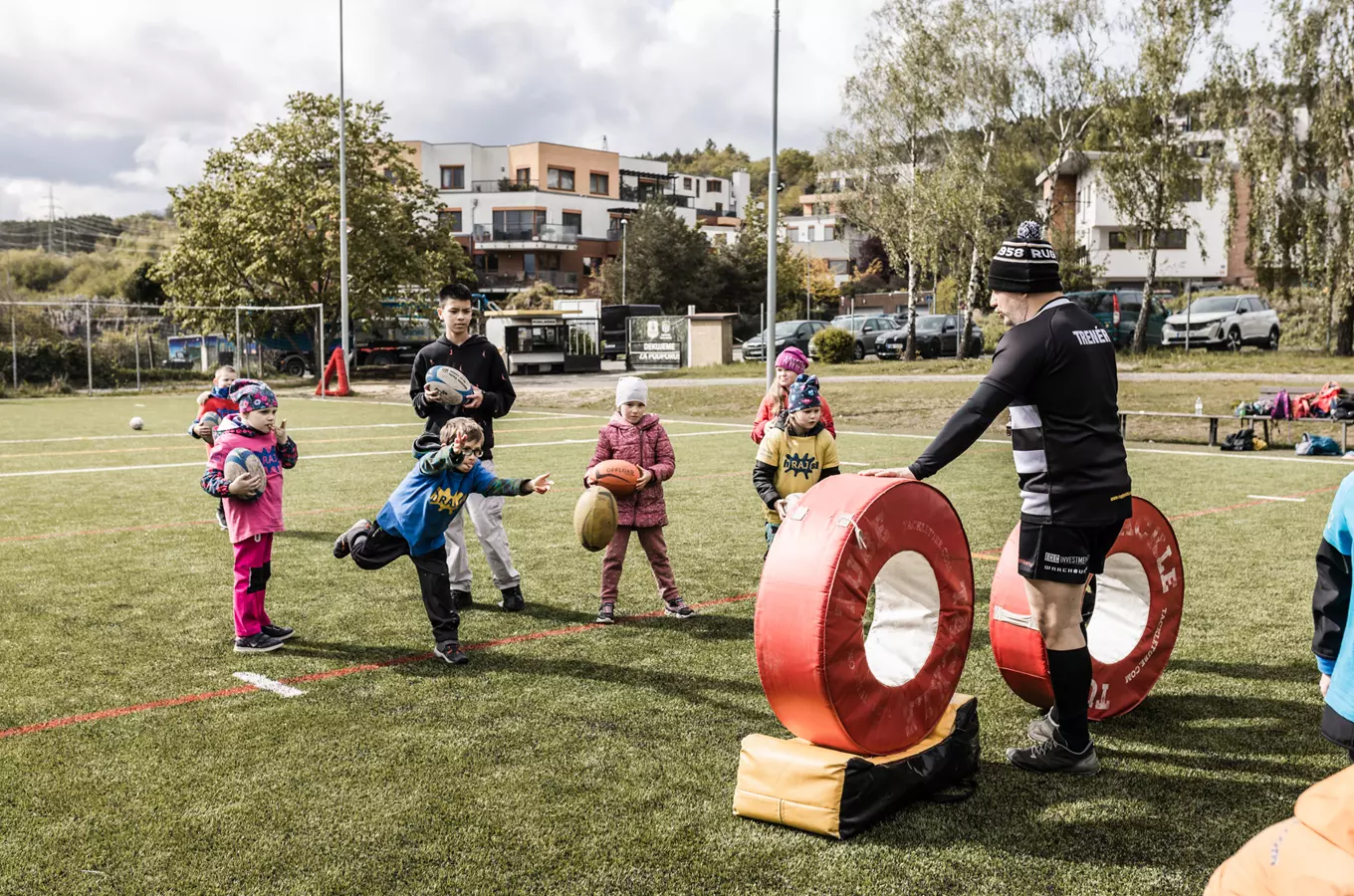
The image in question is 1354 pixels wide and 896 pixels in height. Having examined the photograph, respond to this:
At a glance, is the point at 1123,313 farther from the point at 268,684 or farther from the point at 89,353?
the point at 268,684

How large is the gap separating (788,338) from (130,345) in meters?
Result: 23.8

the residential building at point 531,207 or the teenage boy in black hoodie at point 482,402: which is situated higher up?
the residential building at point 531,207

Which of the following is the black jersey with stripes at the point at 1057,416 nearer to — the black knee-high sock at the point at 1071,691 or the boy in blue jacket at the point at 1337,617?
the black knee-high sock at the point at 1071,691

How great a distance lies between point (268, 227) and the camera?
39750mm

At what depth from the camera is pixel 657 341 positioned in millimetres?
41250

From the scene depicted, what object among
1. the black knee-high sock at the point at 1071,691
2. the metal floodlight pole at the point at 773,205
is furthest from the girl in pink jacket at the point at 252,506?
the metal floodlight pole at the point at 773,205

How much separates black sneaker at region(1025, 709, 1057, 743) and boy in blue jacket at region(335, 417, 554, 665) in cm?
283

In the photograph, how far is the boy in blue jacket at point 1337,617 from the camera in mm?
3053

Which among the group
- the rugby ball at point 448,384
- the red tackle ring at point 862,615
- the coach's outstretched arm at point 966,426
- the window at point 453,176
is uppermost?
the window at point 453,176

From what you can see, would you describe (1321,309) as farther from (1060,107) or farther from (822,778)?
(822,778)

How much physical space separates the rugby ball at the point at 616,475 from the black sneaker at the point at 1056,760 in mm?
3160

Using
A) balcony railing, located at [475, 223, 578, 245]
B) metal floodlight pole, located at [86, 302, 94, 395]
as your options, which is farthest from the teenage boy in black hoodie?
balcony railing, located at [475, 223, 578, 245]

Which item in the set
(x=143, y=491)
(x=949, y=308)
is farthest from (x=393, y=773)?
(x=949, y=308)

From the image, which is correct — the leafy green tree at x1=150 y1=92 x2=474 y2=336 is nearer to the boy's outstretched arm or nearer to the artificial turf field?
the artificial turf field
